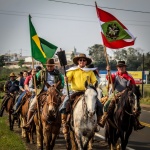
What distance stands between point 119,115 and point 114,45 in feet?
8.02

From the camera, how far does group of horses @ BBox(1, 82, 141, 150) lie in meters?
8.29

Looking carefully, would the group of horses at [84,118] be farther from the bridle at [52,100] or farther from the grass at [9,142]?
the grass at [9,142]

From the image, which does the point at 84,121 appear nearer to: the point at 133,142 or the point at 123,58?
the point at 133,142

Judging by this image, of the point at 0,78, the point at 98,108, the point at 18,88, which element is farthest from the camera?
the point at 0,78

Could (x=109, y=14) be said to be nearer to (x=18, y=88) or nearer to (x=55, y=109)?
(x=55, y=109)

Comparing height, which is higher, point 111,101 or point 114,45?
point 114,45

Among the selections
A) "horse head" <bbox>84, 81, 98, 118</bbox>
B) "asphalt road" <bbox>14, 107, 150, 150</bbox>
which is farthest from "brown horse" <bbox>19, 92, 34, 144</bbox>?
"horse head" <bbox>84, 81, 98, 118</bbox>

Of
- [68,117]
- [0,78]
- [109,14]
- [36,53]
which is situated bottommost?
[0,78]

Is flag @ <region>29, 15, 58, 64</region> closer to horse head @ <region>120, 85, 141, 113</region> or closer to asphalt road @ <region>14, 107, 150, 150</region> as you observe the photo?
asphalt road @ <region>14, 107, 150, 150</region>

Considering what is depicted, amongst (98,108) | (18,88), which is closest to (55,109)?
(98,108)

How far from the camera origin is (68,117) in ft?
30.3

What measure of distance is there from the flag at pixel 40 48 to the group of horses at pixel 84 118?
1.55m

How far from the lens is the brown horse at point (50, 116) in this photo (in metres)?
8.83

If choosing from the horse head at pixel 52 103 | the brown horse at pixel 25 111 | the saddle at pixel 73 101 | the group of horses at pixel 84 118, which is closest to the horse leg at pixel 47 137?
the group of horses at pixel 84 118
